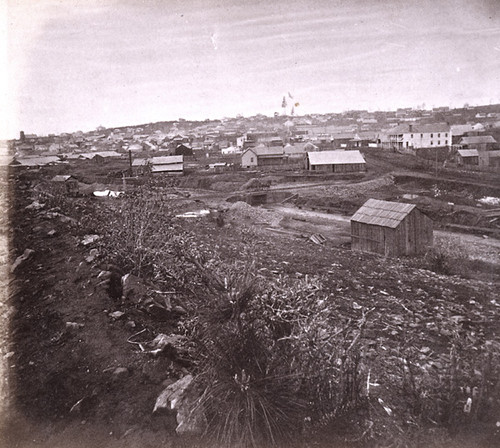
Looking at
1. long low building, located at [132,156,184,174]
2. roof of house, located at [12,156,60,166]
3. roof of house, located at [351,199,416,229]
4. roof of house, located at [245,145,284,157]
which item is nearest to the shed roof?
roof of house, located at [245,145,284,157]

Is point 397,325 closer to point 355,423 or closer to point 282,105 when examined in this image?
point 355,423

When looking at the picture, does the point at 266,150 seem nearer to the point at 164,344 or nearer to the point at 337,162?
the point at 337,162

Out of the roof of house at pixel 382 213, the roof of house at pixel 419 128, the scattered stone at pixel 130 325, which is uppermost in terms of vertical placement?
the roof of house at pixel 419 128

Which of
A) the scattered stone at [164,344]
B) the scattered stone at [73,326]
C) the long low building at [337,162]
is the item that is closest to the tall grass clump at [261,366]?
the scattered stone at [164,344]

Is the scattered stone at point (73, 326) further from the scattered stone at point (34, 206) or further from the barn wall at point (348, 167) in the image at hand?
the barn wall at point (348, 167)

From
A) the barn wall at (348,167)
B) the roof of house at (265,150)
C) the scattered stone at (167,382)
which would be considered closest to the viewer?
the scattered stone at (167,382)

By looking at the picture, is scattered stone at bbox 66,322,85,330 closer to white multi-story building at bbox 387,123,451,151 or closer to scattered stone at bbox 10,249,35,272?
scattered stone at bbox 10,249,35,272

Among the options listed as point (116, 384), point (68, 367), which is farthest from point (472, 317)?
point (68, 367)

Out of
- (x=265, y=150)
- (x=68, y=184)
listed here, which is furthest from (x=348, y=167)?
(x=68, y=184)
